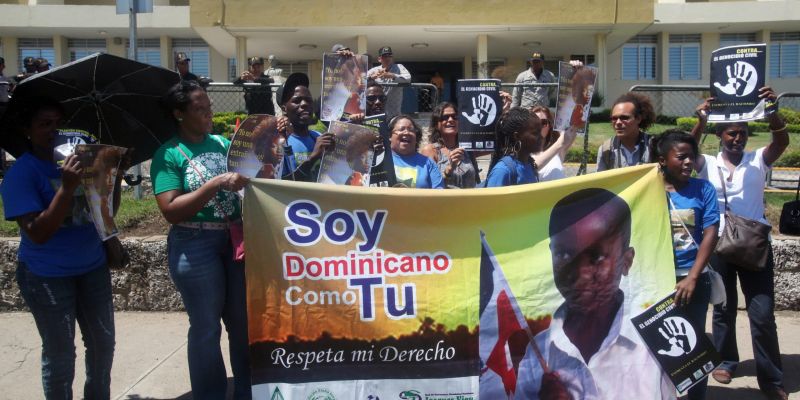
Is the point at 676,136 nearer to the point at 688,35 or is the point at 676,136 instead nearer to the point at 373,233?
the point at 373,233

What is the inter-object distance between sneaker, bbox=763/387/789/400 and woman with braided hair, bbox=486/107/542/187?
2113 millimetres

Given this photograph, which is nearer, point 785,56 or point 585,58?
point 585,58

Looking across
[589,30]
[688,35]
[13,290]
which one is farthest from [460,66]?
[13,290]

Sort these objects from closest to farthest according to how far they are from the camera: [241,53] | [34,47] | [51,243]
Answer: [51,243]
[241,53]
[34,47]

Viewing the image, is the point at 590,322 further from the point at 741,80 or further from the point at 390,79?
the point at 390,79

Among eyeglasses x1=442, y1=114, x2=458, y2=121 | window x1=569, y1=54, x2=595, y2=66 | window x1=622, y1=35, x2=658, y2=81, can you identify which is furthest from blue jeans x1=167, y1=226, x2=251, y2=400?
window x1=622, y1=35, x2=658, y2=81

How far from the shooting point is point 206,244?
373 cm

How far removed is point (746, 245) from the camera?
14.7 ft

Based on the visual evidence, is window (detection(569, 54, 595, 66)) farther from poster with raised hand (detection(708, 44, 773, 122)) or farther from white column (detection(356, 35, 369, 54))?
poster with raised hand (detection(708, 44, 773, 122))

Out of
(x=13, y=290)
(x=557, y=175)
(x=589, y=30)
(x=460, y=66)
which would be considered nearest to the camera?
(x=557, y=175)

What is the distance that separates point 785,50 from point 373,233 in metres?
30.5

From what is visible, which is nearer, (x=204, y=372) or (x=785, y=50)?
(x=204, y=372)

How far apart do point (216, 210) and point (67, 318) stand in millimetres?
952

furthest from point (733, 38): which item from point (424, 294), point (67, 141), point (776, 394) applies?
point (67, 141)
